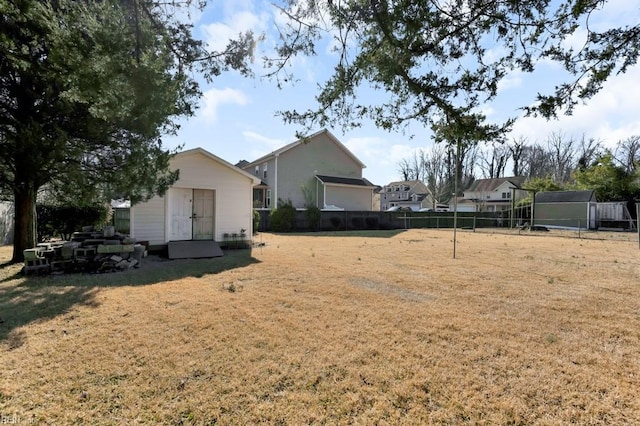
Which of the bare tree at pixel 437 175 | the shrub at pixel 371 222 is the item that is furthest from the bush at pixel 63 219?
the bare tree at pixel 437 175

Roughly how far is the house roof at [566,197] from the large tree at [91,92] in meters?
28.1

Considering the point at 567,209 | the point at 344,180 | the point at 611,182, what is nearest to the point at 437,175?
the point at 611,182

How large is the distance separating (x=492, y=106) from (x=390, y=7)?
1851 millimetres

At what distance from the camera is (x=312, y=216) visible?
20.9 m

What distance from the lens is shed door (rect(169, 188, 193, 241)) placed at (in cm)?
1090

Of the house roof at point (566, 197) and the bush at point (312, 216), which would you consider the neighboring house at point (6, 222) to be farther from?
the house roof at point (566, 197)

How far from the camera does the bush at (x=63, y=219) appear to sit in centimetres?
1220

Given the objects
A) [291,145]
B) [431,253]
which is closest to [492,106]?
[431,253]

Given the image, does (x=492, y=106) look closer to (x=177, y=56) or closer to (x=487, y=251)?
(x=177, y=56)

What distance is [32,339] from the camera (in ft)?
12.1

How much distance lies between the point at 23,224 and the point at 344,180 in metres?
20.5

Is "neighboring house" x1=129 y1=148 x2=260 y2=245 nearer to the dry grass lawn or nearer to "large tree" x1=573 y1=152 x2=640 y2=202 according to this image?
the dry grass lawn

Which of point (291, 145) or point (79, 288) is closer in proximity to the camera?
point (79, 288)

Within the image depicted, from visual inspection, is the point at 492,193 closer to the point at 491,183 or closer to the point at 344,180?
the point at 491,183
